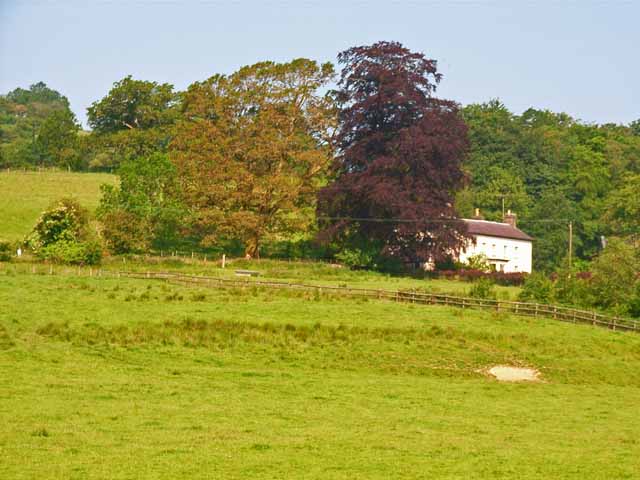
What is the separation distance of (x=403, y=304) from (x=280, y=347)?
1378 centimetres

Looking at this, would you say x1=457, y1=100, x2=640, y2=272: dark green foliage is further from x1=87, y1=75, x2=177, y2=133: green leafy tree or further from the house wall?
x1=87, y1=75, x2=177, y2=133: green leafy tree

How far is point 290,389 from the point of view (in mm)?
33031

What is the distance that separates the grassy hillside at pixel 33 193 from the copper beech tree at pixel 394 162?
2481 cm

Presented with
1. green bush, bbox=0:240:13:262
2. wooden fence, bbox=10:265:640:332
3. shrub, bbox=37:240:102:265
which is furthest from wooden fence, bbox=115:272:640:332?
green bush, bbox=0:240:13:262

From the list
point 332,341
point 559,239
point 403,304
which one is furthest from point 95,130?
point 332,341

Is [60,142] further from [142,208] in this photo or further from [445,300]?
[445,300]

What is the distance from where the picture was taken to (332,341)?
42656 millimetres

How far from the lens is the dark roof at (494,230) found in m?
91.0

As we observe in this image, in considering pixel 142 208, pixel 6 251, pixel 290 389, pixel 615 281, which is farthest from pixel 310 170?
pixel 290 389

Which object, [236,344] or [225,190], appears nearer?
[236,344]

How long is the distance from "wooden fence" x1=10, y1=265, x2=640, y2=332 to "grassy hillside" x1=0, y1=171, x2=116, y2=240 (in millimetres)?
21917

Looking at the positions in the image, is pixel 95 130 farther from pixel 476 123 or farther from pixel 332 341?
pixel 332 341

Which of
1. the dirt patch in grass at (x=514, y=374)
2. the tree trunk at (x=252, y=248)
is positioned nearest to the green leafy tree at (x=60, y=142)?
the tree trunk at (x=252, y=248)

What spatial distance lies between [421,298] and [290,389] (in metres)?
22.9
